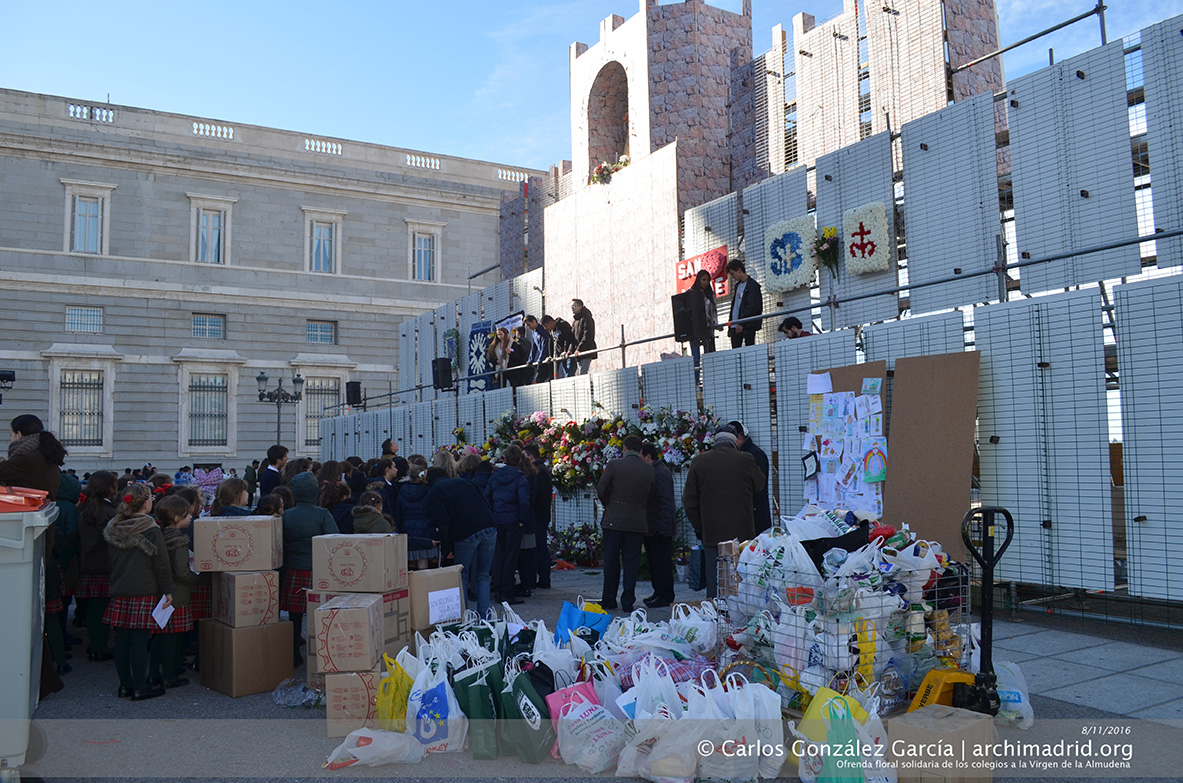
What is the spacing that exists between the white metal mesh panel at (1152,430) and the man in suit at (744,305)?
5.18m

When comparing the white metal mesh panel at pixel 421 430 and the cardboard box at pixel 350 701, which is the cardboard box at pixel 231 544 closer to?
the cardboard box at pixel 350 701

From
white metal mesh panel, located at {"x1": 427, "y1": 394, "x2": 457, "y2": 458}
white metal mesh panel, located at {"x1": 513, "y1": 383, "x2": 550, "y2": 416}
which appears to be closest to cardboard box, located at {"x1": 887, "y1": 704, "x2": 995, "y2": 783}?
white metal mesh panel, located at {"x1": 513, "y1": 383, "x2": 550, "y2": 416}

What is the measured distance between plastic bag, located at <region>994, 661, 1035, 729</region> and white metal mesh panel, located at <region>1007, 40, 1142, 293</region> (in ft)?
17.7

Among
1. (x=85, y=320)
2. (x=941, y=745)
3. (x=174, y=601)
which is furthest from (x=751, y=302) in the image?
(x=85, y=320)

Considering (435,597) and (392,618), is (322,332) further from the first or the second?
(392,618)

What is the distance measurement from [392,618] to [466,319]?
688 inches

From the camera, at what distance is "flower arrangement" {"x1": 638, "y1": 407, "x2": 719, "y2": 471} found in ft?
38.0

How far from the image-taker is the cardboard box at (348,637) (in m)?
Result: 5.37

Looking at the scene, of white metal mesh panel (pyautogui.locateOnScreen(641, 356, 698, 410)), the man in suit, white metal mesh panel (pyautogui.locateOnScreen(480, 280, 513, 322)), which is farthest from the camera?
white metal mesh panel (pyautogui.locateOnScreen(480, 280, 513, 322))

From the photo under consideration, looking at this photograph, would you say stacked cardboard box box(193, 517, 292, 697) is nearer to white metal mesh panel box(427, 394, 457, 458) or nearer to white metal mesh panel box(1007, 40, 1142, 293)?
white metal mesh panel box(1007, 40, 1142, 293)

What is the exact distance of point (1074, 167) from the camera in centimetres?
897

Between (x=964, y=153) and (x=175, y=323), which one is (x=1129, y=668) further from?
(x=175, y=323)

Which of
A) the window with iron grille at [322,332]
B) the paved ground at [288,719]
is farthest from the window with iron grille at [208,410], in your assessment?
the paved ground at [288,719]

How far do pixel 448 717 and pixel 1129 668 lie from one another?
4792 mm
